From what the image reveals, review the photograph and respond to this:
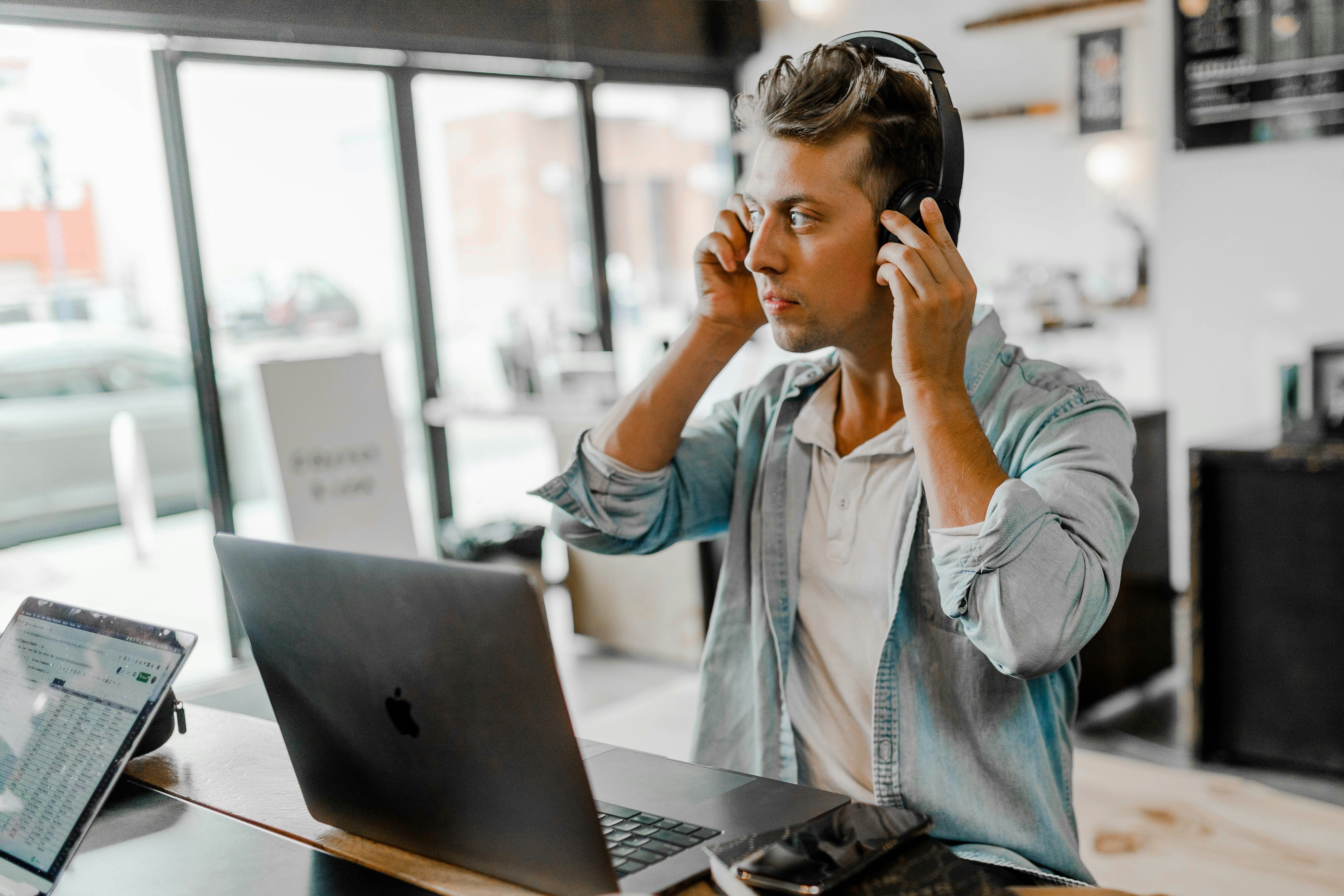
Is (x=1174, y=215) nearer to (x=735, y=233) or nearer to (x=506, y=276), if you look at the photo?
(x=506, y=276)

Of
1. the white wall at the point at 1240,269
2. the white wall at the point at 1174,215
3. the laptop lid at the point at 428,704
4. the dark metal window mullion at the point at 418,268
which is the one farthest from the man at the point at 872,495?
the dark metal window mullion at the point at 418,268

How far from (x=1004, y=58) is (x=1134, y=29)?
56 cm

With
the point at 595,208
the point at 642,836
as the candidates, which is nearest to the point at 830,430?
the point at 642,836

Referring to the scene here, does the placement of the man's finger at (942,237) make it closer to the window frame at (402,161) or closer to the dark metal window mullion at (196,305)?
the window frame at (402,161)

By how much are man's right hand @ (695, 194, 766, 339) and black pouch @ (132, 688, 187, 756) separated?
0.74 meters

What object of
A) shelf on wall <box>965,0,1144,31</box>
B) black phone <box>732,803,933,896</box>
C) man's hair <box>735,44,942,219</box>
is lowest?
black phone <box>732,803,933,896</box>

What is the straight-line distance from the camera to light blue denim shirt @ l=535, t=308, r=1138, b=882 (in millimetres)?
1002

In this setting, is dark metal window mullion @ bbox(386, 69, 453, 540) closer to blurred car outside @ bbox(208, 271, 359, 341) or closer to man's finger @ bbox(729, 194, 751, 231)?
blurred car outside @ bbox(208, 271, 359, 341)

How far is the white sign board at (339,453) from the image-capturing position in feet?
11.8

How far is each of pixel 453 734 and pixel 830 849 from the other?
0.28 meters

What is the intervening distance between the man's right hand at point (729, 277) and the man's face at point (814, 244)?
87 millimetres

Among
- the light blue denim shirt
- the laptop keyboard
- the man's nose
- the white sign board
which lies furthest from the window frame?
the laptop keyboard

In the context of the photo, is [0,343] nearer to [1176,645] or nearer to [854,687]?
[854,687]

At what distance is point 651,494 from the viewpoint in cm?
138
